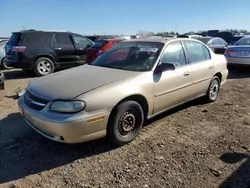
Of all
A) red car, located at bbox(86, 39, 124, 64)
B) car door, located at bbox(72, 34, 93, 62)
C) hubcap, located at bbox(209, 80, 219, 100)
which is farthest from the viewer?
car door, located at bbox(72, 34, 93, 62)

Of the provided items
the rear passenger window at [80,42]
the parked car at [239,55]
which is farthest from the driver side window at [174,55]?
the rear passenger window at [80,42]

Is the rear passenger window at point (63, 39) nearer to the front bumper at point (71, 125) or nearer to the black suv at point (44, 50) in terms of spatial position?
the black suv at point (44, 50)

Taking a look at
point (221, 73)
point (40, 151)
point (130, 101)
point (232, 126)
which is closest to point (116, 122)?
point (130, 101)

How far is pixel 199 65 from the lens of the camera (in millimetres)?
4922

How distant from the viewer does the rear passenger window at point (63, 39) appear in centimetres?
942

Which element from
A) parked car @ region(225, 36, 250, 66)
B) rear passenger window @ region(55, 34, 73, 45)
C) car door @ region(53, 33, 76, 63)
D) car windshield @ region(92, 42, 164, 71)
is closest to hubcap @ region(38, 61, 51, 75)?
car door @ region(53, 33, 76, 63)

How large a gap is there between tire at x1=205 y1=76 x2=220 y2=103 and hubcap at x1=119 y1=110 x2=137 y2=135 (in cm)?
248

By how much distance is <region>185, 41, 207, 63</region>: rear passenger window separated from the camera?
480 cm

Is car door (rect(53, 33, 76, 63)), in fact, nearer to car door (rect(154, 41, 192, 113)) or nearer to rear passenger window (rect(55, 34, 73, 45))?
rear passenger window (rect(55, 34, 73, 45))

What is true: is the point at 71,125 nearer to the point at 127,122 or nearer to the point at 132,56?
the point at 127,122

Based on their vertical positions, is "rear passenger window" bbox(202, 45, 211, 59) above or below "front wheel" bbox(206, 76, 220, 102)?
above

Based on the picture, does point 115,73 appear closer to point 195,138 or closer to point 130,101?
point 130,101

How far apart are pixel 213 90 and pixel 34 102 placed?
398 centimetres

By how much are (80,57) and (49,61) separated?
4.28 ft
